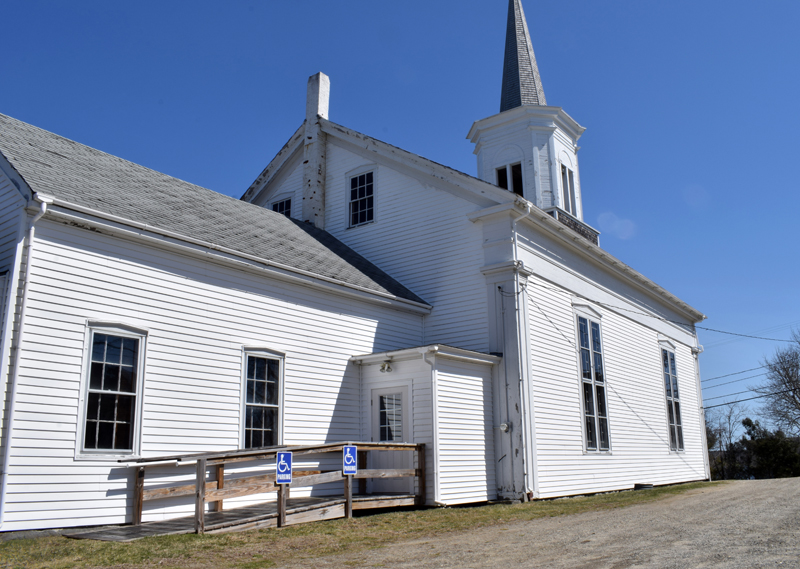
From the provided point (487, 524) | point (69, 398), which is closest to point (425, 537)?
point (487, 524)

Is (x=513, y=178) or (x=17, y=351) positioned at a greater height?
(x=513, y=178)

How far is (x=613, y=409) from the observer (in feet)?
64.4

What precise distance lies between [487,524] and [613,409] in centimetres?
1005

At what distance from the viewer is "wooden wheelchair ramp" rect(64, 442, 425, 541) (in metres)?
9.40

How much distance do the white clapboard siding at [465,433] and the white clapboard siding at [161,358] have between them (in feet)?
7.17

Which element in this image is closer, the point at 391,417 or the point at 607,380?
the point at 391,417

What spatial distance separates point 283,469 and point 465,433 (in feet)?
16.4

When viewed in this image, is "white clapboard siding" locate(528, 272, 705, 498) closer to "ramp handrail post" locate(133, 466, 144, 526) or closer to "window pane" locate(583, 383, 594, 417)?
"window pane" locate(583, 383, 594, 417)

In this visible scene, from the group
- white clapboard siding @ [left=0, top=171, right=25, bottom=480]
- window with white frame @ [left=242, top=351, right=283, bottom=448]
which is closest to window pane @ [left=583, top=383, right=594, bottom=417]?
window with white frame @ [left=242, top=351, right=283, bottom=448]

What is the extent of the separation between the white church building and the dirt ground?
148 inches

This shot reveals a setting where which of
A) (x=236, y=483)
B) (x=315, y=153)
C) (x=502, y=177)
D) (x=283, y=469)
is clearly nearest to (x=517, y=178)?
(x=502, y=177)

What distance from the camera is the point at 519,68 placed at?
24625 millimetres

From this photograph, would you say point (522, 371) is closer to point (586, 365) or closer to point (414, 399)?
point (414, 399)

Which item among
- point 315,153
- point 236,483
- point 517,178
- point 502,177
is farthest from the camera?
point 502,177
